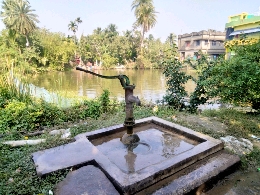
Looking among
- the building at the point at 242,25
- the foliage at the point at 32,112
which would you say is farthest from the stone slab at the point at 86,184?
the building at the point at 242,25

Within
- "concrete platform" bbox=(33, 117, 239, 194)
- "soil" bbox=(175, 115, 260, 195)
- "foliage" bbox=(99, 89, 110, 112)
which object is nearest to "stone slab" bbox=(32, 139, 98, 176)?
"concrete platform" bbox=(33, 117, 239, 194)

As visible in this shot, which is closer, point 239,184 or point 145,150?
point 239,184

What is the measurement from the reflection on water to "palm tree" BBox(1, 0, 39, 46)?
28.3 metres

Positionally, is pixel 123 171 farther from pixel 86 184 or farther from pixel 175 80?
pixel 175 80

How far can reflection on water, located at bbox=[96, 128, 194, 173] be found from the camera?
2250 mm

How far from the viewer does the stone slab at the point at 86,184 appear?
1.69 metres

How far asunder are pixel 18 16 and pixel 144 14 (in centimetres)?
1877

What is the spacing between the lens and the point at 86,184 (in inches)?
70.1

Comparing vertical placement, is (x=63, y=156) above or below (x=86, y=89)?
above

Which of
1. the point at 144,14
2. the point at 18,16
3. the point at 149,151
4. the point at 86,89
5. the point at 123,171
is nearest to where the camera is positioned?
the point at 123,171

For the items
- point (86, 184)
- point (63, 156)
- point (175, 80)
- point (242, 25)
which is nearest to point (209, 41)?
point (242, 25)

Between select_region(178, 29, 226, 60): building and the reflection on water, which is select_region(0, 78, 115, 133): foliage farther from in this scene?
select_region(178, 29, 226, 60): building

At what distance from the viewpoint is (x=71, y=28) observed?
34.7 meters

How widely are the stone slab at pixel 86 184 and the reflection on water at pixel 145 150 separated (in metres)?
0.34
